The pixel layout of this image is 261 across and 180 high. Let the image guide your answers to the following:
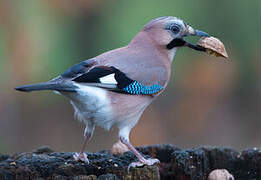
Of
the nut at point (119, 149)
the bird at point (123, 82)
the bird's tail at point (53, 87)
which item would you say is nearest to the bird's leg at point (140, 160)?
the bird at point (123, 82)

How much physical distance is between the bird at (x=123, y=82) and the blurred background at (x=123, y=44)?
3.50m

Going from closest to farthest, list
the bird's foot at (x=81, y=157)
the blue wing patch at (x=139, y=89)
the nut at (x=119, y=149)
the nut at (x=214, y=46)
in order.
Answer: the bird's foot at (x=81, y=157), the blue wing patch at (x=139, y=89), the nut at (x=119, y=149), the nut at (x=214, y=46)

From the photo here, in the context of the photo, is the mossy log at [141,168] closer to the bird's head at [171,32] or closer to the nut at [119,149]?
the nut at [119,149]

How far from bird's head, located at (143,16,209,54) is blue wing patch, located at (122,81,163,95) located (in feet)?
1.62

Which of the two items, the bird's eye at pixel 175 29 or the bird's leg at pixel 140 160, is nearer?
the bird's leg at pixel 140 160

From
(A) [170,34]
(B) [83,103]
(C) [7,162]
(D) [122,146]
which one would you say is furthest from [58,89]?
(A) [170,34]

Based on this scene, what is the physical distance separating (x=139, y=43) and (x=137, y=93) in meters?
0.61

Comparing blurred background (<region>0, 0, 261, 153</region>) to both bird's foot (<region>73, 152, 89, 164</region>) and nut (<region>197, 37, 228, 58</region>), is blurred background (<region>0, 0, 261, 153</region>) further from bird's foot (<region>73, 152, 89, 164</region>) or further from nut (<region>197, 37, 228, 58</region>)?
bird's foot (<region>73, 152, 89, 164</region>)

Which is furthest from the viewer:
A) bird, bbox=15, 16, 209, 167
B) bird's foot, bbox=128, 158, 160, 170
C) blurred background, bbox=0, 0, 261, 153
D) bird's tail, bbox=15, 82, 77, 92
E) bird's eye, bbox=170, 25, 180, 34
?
blurred background, bbox=0, 0, 261, 153

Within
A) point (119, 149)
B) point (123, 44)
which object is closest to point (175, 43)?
point (119, 149)

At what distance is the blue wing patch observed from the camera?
4112 millimetres

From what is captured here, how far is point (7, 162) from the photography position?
3.41m

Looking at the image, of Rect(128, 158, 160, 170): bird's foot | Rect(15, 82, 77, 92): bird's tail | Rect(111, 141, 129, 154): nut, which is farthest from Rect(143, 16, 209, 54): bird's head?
Rect(128, 158, 160, 170): bird's foot

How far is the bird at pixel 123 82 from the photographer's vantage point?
388cm
